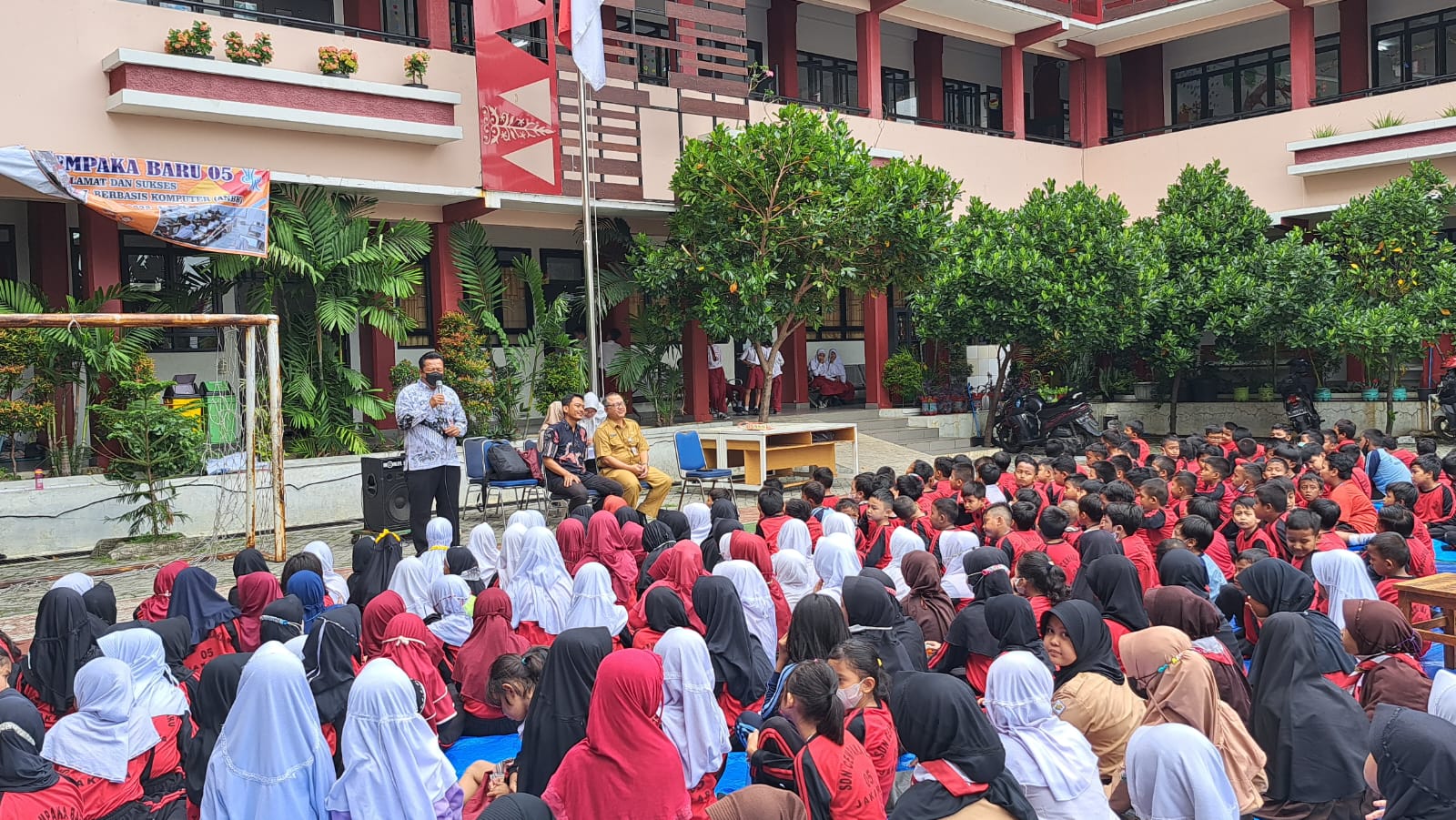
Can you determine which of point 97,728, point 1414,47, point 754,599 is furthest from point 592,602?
point 1414,47

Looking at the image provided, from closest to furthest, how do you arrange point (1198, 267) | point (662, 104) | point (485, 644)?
1. point (485, 644)
2. point (662, 104)
3. point (1198, 267)

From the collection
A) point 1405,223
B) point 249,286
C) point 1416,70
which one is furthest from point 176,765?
point 1416,70

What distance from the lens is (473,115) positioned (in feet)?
46.8

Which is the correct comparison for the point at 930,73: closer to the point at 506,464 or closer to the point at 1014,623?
the point at 506,464

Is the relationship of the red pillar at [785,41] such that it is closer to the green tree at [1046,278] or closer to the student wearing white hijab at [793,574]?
the green tree at [1046,278]

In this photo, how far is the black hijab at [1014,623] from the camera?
16.3ft

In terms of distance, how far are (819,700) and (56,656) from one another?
371 cm

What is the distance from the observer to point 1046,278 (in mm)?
16016

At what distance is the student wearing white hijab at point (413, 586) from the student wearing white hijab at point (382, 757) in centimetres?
258

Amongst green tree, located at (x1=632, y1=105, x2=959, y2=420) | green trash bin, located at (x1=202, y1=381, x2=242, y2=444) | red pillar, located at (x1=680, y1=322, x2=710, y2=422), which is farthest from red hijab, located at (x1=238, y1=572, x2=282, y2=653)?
red pillar, located at (x1=680, y1=322, x2=710, y2=422)

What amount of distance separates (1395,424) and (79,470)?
59.1ft

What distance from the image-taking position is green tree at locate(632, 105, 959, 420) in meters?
14.6

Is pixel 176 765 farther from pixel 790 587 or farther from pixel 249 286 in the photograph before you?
pixel 249 286

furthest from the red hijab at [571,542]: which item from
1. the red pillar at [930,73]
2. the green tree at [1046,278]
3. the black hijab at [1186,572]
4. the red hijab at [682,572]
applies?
the red pillar at [930,73]
